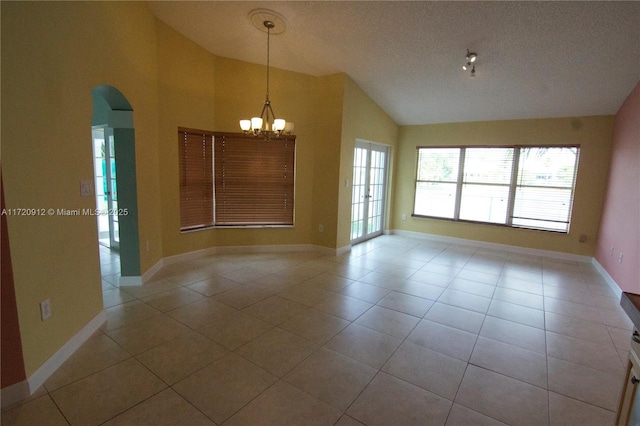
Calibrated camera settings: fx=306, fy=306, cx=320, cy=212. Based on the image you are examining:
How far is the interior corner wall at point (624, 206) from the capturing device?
3.62 meters

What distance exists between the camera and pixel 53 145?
2143 mm

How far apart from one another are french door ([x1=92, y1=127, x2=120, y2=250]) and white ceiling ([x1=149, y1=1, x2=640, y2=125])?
2.21 m

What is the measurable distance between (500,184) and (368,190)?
2.52 m

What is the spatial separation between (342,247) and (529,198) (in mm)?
3601

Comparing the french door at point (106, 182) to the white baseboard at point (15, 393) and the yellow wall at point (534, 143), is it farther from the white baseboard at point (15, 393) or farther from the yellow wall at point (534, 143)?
the yellow wall at point (534, 143)

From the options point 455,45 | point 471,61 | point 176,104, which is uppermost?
point 455,45

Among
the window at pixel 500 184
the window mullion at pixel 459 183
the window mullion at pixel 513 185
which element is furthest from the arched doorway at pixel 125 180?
the window mullion at pixel 513 185

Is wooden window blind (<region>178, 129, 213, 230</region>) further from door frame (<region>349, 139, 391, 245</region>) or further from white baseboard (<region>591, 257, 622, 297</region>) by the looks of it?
white baseboard (<region>591, 257, 622, 297</region>)

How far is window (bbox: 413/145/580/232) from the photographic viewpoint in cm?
543

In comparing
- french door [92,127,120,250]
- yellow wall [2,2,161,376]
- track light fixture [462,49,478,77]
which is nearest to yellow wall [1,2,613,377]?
yellow wall [2,2,161,376]

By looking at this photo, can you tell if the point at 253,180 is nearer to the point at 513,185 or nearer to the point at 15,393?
the point at 15,393

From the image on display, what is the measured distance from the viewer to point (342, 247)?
5398 mm

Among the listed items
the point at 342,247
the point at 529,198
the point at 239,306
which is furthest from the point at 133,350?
the point at 529,198

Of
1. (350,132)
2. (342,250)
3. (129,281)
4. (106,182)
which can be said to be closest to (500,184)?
(350,132)
